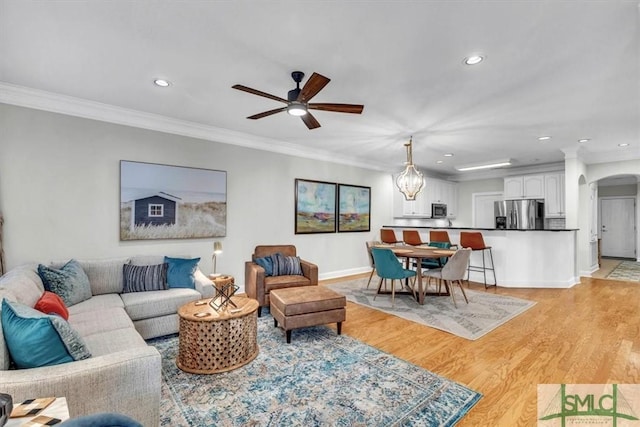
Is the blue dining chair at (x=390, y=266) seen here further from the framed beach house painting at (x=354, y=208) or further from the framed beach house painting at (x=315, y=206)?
the framed beach house painting at (x=354, y=208)

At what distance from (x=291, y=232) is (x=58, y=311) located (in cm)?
355

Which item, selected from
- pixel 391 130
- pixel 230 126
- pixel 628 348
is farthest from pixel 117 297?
pixel 628 348

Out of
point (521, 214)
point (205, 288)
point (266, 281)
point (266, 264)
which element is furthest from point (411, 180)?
point (521, 214)

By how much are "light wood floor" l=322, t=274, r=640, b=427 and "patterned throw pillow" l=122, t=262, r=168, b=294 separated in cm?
214

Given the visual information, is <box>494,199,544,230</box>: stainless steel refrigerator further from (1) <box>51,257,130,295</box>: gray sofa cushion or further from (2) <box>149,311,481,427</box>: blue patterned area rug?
(1) <box>51,257,130,295</box>: gray sofa cushion

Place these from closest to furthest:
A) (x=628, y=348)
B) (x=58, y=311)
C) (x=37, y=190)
A: (x=58, y=311) < (x=628, y=348) < (x=37, y=190)

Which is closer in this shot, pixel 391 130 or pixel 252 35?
pixel 252 35

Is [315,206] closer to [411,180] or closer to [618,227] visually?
[411,180]

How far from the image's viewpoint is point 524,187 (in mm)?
7074

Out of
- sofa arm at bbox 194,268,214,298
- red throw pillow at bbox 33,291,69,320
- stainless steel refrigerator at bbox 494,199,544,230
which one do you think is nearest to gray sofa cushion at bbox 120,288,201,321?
sofa arm at bbox 194,268,214,298

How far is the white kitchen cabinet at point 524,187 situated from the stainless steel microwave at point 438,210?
1481 millimetres

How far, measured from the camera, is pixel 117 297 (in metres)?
3.01

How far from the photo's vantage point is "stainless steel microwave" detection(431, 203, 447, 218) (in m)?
7.92

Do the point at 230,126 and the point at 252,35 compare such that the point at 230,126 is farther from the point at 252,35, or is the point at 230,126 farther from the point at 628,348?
the point at 628,348
